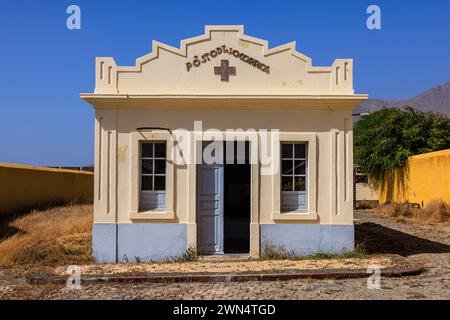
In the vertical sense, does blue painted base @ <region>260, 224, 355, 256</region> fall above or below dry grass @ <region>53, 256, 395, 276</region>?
above

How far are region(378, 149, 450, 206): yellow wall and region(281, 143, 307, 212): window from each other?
1162cm

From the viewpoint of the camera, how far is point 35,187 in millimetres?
20656

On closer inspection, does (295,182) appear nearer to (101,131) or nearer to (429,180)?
(101,131)

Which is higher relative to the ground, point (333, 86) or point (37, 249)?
point (333, 86)

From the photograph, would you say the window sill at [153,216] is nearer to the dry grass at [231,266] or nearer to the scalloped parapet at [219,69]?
the dry grass at [231,266]

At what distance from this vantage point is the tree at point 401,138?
87.9 ft

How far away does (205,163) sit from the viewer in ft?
37.8

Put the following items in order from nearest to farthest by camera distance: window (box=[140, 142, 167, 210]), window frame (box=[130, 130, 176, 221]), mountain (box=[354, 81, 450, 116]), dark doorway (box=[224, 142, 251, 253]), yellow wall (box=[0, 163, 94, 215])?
window frame (box=[130, 130, 176, 221]) → window (box=[140, 142, 167, 210]) → dark doorway (box=[224, 142, 251, 253]) → yellow wall (box=[0, 163, 94, 215]) → mountain (box=[354, 81, 450, 116])

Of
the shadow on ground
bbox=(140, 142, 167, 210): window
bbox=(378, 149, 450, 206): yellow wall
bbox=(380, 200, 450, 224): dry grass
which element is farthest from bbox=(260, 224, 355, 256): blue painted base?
bbox=(378, 149, 450, 206): yellow wall

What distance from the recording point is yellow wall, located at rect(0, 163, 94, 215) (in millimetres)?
18031

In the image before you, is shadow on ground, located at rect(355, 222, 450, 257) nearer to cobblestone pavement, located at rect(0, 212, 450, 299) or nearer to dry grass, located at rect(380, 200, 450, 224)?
cobblestone pavement, located at rect(0, 212, 450, 299)

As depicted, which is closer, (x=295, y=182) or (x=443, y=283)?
(x=443, y=283)
